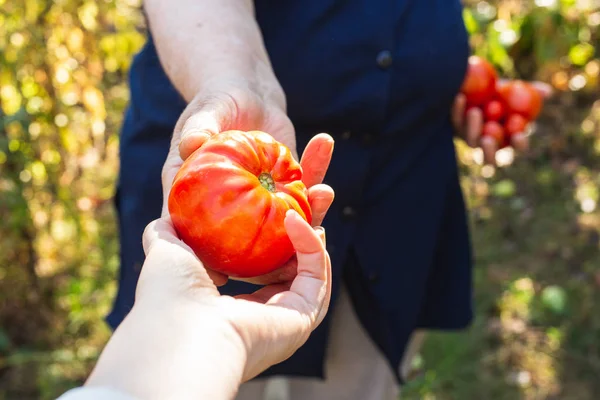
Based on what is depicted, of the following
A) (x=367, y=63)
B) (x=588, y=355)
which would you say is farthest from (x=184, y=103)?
(x=588, y=355)

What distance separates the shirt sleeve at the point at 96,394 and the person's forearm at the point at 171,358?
0.02m

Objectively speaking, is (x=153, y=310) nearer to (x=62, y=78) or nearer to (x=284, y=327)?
(x=284, y=327)

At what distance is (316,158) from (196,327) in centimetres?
52

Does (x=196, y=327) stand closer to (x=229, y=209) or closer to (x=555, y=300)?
(x=229, y=209)

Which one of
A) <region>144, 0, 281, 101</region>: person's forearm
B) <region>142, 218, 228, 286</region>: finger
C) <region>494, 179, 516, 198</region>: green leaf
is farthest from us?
<region>494, 179, 516, 198</region>: green leaf

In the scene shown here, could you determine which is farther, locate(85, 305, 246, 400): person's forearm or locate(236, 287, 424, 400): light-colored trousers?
locate(236, 287, 424, 400): light-colored trousers

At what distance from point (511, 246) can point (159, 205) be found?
2481 mm

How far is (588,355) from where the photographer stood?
2953 millimetres

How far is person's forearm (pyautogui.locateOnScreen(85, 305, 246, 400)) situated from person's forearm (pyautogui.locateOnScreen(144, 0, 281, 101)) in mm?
590

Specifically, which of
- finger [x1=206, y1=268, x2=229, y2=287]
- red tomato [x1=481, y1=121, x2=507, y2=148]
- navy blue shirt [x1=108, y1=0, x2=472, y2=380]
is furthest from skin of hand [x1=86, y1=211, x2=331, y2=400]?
red tomato [x1=481, y1=121, x2=507, y2=148]

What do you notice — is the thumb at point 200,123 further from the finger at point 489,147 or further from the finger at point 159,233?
the finger at point 489,147

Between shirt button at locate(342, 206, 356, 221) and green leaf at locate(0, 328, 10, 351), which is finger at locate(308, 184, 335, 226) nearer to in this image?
shirt button at locate(342, 206, 356, 221)

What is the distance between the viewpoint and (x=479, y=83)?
7.22ft

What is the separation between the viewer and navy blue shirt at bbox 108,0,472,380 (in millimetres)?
1539
